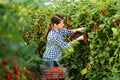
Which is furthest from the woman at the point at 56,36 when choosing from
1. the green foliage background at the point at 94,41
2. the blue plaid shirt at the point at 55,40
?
the green foliage background at the point at 94,41

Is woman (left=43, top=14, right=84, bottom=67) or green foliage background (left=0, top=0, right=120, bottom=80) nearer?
green foliage background (left=0, top=0, right=120, bottom=80)

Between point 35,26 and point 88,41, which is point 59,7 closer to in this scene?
point 35,26

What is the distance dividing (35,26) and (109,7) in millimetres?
3004

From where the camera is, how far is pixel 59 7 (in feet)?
24.9

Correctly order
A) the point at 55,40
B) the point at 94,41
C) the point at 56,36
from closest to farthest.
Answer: the point at 94,41 → the point at 55,40 → the point at 56,36

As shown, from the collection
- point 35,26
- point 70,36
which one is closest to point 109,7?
point 70,36

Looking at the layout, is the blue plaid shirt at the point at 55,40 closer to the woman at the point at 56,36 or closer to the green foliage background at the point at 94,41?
the woman at the point at 56,36

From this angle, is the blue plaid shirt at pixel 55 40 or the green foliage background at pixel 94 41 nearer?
the green foliage background at pixel 94 41

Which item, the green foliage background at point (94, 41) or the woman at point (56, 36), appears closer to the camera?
the green foliage background at point (94, 41)

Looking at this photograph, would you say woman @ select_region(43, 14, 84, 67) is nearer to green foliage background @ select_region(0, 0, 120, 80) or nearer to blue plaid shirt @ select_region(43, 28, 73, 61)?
blue plaid shirt @ select_region(43, 28, 73, 61)

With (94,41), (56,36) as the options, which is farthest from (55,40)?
(94,41)

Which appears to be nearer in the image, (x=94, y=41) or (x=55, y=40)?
(x=94, y=41)

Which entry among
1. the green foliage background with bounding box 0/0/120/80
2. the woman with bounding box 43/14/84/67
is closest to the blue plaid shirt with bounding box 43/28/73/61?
the woman with bounding box 43/14/84/67

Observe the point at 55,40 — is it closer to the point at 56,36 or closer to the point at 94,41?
the point at 56,36
